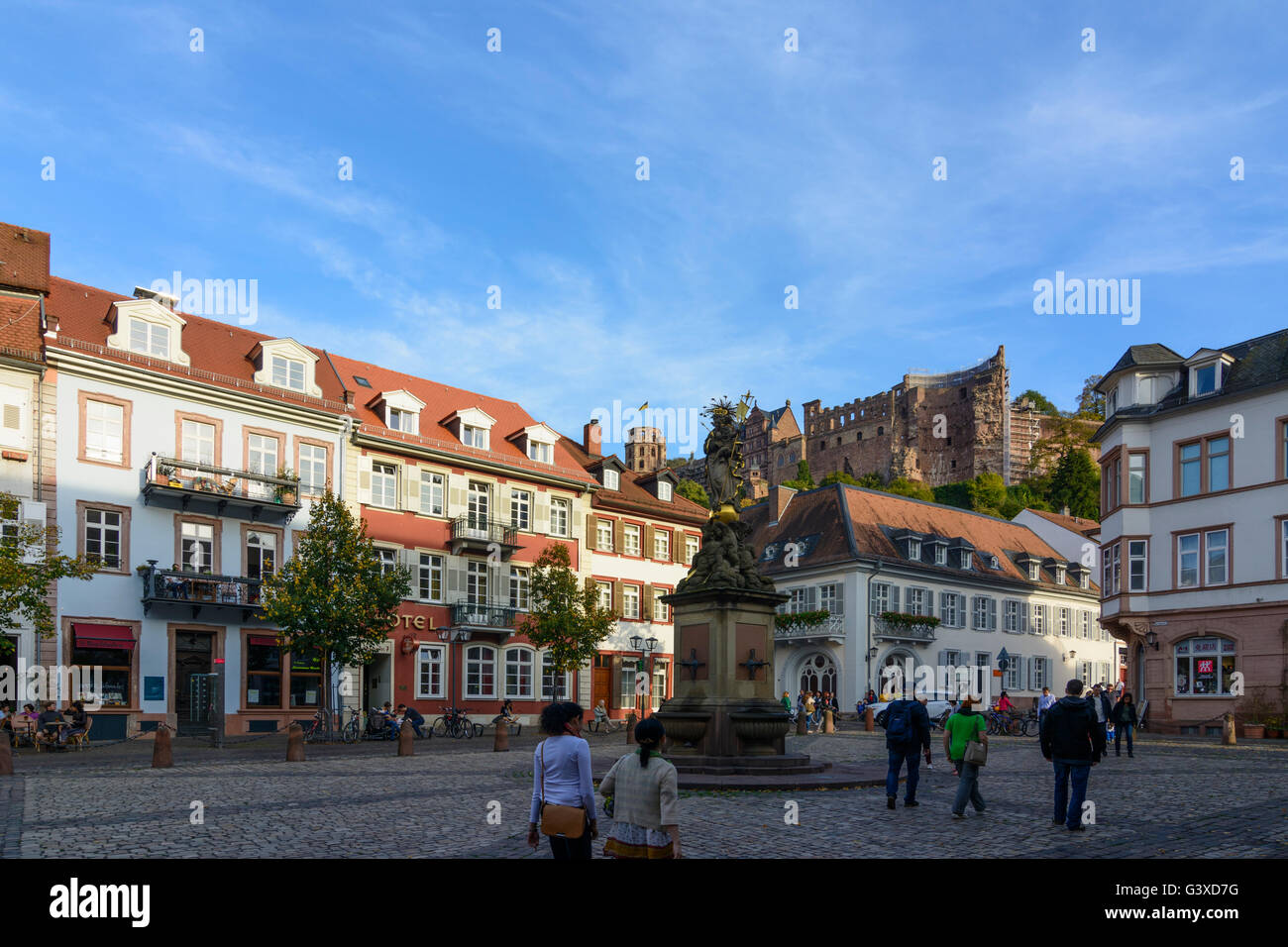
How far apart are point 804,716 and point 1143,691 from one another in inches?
480

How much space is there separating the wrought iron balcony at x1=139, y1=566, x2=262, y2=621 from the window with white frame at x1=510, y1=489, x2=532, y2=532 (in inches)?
472

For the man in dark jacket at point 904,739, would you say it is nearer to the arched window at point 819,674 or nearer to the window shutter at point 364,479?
the window shutter at point 364,479

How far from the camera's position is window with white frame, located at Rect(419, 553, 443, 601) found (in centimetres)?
4204

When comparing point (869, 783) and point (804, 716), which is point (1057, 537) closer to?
point (804, 716)

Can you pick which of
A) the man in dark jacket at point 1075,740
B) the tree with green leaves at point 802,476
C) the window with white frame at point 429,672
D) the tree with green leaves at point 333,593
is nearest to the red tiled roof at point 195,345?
the tree with green leaves at point 333,593

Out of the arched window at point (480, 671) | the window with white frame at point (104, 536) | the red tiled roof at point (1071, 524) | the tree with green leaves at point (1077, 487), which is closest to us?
the window with white frame at point (104, 536)

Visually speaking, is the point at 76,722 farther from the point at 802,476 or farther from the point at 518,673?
the point at 802,476

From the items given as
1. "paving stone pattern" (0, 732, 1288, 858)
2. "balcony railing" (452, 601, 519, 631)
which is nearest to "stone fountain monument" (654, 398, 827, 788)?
"paving stone pattern" (0, 732, 1288, 858)

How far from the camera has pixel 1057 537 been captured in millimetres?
67688


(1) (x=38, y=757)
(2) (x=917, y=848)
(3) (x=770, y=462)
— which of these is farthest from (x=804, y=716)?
(3) (x=770, y=462)

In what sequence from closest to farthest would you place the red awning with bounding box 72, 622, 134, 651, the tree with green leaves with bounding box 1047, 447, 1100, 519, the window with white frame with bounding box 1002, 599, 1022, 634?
the red awning with bounding box 72, 622, 134, 651
the window with white frame with bounding box 1002, 599, 1022, 634
the tree with green leaves with bounding box 1047, 447, 1100, 519

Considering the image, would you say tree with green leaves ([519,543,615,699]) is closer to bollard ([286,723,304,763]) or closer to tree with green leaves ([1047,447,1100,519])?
bollard ([286,723,304,763])

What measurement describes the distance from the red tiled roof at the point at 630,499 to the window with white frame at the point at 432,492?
25.1 ft

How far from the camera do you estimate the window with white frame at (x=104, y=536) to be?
109 ft
